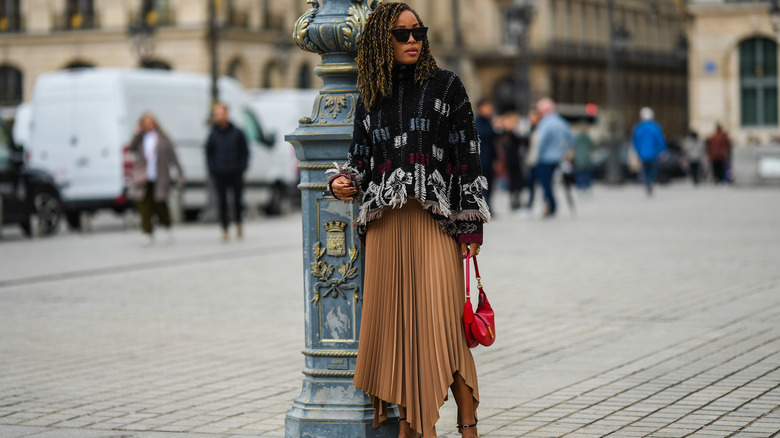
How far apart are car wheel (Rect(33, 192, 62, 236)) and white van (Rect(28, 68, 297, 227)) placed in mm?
892

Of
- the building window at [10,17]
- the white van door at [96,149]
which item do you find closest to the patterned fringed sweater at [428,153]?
the white van door at [96,149]

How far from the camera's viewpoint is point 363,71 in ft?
17.6

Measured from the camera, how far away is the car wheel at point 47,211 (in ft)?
70.4

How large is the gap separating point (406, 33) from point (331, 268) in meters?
1.02

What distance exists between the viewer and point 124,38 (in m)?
54.6

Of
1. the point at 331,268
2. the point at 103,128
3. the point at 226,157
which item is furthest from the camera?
the point at 103,128

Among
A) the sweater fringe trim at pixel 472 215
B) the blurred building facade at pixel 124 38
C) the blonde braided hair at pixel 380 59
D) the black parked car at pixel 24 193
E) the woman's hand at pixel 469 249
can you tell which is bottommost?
the black parked car at pixel 24 193

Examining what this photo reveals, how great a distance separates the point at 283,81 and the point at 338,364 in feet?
170

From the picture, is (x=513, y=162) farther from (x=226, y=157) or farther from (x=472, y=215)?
(x=472, y=215)

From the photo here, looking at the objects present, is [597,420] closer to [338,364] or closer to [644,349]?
[338,364]

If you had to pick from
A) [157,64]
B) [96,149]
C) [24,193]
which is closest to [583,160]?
[96,149]

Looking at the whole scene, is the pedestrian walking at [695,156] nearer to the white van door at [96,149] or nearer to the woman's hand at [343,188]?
the white van door at [96,149]

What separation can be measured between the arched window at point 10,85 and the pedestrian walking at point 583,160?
95.8ft

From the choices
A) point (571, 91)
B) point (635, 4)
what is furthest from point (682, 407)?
point (635, 4)
